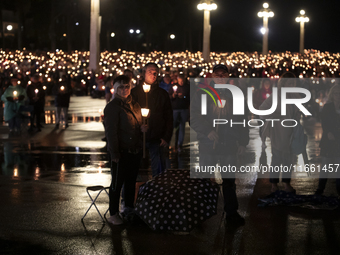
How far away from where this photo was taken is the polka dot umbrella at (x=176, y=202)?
6.59 m

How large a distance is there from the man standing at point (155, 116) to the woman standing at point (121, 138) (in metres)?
0.78

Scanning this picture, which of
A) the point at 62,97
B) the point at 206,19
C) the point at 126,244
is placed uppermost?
the point at 206,19

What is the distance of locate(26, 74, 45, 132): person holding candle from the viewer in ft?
60.1

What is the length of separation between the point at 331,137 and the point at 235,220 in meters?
2.36

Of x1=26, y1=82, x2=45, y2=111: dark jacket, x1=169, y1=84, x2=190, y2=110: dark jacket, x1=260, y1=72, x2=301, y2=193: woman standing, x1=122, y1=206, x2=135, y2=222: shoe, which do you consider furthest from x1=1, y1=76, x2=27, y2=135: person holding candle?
x1=122, y1=206, x2=135, y2=222: shoe

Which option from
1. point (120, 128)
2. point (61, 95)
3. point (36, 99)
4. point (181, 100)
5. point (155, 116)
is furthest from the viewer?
point (61, 95)

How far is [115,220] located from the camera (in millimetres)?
7133

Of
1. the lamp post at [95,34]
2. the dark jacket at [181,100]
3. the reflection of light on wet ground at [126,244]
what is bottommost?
the reflection of light on wet ground at [126,244]

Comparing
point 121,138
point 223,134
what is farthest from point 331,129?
point 121,138

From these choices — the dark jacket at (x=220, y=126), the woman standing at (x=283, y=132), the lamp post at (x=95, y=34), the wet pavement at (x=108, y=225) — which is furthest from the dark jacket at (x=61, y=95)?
the lamp post at (x=95, y=34)

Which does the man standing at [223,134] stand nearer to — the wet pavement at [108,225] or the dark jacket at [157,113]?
the wet pavement at [108,225]

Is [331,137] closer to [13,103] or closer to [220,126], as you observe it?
[220,126]

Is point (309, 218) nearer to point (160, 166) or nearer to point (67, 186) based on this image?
point (160, 166)

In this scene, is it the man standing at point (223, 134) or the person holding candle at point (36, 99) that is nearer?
the man standing at point (223, 134)
